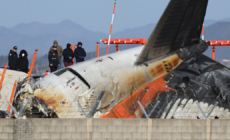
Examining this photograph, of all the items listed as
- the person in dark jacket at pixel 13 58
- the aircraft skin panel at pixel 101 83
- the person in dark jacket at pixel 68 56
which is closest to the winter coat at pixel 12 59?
the person in dark jacket at pixel 13 58

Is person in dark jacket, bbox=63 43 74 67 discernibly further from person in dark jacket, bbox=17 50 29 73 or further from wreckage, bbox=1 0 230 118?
wreckage, bbox=1 0 230 118

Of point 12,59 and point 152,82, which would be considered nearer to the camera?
point 152,82

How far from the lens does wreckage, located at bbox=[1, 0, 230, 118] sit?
1366 centimetres

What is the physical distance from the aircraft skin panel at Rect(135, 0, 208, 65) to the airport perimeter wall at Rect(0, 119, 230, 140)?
13.7 feet

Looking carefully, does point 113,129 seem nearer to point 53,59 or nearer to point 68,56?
point 68,56

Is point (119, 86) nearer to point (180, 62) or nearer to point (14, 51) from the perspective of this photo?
point (180, 62)

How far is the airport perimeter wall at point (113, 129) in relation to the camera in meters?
10.6

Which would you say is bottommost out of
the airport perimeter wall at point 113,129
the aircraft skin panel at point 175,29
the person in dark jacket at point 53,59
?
the airport perimeter wall at point 113,129

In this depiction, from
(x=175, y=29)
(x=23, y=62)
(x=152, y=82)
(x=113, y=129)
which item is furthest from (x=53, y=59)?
(x=113, y=129)

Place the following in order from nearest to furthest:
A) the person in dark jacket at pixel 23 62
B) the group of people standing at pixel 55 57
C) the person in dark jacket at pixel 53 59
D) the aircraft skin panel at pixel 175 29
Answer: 1. the aircraft skin panel at pixel 175 29
2. the group of people standing at pixel 55 57
3. the person in dark jacket at pixel 53 59
4. the person in dark jacket at pixel 23 62

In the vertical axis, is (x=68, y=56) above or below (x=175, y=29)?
below

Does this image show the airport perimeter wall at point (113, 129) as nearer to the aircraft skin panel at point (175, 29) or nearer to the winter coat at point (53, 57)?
the aircraft skin panel at point (175, 29)

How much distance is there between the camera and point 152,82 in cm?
1476

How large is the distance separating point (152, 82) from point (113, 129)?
14.3 ft
